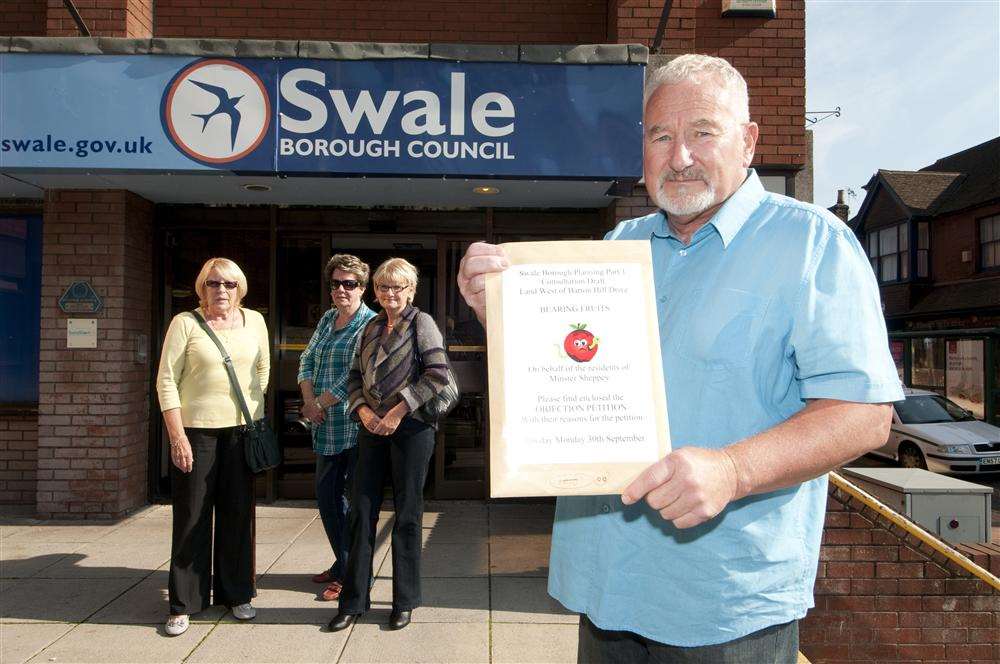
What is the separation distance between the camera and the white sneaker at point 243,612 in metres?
4.11

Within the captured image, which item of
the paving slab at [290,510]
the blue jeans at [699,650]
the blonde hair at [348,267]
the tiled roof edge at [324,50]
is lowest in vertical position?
the paving slab at [290,510]

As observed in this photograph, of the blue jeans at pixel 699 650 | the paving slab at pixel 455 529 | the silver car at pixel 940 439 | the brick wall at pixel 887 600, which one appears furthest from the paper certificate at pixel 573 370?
the silver car at pixel 940 439

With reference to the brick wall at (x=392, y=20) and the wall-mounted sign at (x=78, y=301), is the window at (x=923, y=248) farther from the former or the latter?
the wall-mounted sign at (x=78, y=301)

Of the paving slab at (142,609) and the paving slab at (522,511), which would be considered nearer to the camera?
the paving slab at (142,609)

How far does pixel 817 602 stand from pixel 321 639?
2753 mm

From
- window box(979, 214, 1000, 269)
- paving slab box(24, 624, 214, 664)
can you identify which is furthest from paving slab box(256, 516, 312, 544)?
window box(979, 214, 1000, 269)

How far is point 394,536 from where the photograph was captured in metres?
3.93

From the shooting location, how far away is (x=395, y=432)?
3912 mm

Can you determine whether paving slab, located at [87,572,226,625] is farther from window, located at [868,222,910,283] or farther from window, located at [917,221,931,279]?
window, located at [868,222,910,283]

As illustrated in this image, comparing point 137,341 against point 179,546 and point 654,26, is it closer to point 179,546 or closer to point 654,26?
point 179,546

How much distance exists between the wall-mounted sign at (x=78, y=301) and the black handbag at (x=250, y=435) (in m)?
2.78

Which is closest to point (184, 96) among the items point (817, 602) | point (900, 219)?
point (817, 602)

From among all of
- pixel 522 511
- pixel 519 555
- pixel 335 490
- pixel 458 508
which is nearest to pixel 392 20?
pixel 335 490

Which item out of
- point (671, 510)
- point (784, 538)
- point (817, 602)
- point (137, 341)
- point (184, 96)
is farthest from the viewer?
point (137, 341)
